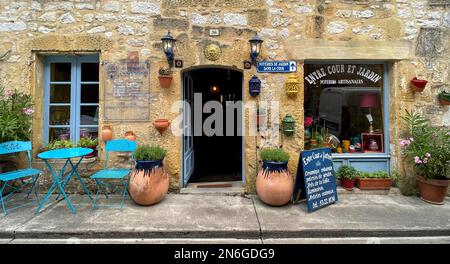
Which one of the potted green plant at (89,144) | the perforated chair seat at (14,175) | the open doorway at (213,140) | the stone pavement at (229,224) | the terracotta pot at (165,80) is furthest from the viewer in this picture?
the open doorway at (213,140)

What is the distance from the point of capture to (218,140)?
25.7 ft

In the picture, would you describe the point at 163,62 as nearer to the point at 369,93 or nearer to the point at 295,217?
the point at 295,217

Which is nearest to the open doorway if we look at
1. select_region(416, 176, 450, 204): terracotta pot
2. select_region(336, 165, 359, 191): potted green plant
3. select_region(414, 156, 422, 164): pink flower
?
select_region(336, 165, 359, 191): potted green plant

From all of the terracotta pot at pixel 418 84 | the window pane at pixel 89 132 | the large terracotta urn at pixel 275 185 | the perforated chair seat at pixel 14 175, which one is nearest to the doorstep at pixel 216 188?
the large terracotta urn at pixel 275 185

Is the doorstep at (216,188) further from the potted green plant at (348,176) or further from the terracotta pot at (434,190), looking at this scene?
the terracotta pot at (434,190)

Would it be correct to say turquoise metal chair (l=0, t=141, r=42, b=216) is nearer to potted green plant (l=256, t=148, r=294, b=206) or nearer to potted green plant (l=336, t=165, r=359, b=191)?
potted green plant (l=256, t=148, r=294, b=206)

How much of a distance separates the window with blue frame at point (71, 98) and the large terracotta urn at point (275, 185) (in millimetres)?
3083

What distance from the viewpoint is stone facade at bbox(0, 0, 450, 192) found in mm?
4203

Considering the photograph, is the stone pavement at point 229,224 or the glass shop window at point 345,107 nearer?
the stone pavement at point 229,224

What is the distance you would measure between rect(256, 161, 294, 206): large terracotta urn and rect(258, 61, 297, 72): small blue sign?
1.58 metres

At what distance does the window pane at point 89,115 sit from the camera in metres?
4.48

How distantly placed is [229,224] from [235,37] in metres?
2.97

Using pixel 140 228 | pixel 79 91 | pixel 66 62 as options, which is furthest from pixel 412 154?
pixel 66 62

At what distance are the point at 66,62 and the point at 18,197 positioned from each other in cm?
238
